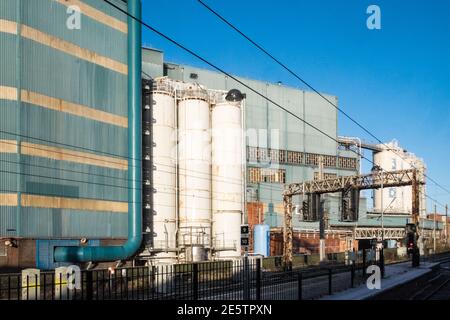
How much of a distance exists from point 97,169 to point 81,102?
16.1 feet

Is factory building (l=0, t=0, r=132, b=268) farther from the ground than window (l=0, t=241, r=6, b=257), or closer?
farther from the ground

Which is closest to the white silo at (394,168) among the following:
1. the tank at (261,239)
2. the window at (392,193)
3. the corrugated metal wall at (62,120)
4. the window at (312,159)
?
the window at (392,193)

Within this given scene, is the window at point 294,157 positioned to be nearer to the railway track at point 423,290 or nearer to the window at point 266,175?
the window at point 266,175

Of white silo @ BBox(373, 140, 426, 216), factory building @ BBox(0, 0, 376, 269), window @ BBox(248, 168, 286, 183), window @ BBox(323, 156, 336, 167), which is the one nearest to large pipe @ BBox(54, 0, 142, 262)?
factory building @ BBox(0, 0, 376, 269)

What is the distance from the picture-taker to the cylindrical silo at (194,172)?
47.3 m

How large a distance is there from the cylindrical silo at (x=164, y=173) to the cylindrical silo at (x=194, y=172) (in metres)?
0.82

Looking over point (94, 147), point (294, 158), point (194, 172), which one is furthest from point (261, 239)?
point (94, 147)

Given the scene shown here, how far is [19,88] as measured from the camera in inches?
1348

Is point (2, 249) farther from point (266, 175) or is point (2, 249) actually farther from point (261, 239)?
point (266, 175)

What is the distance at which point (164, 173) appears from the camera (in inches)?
1836

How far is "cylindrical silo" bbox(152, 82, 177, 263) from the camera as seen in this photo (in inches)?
1809

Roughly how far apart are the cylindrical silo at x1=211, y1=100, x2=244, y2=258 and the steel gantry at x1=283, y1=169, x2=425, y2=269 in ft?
16.4

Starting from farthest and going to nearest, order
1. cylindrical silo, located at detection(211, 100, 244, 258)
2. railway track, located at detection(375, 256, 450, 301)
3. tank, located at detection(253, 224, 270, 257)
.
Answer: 1. tank, located at detection(253, 224, 270, 257)
2. cylindrical silo, located at detection(211, 100, 244, 258)
3. railway track, located at detection(375, 256, 450, 301)

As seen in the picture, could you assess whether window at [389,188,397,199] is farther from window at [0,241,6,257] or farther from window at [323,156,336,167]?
window at [0,241,6,257]
